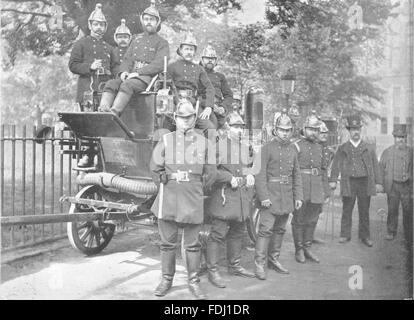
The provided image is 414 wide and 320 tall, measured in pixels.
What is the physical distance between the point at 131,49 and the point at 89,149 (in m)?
1.26

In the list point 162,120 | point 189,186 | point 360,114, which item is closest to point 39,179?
point 162,120

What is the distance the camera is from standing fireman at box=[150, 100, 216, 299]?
16.5ft

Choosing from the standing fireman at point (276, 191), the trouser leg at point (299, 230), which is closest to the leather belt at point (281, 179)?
the standing fireman at point (276, 191)

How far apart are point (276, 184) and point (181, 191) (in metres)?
1.23

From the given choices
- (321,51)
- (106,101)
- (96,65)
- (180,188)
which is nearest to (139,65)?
(96,65)

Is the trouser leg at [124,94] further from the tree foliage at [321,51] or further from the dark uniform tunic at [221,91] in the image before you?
the tree foliage at [321,51]

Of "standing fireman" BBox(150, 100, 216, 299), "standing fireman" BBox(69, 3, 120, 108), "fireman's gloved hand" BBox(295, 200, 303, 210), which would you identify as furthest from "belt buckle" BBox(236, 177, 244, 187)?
"standing fireman" BBox(69, 3, 120, 108)

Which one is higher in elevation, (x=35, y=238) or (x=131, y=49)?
(x=131, y=49)

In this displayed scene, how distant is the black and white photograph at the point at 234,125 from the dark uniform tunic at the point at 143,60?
0.05 ft

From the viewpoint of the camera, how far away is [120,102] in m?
5.62

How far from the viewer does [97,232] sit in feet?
21.1
